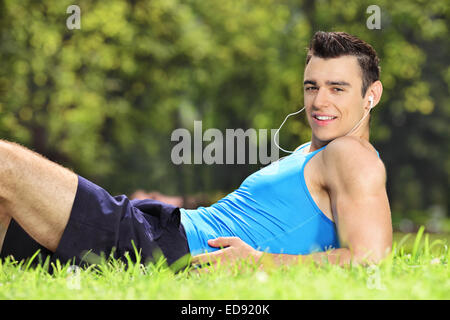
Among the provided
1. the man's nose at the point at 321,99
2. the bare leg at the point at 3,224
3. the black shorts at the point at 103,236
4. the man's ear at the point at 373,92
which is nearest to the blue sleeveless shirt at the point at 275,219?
the black shorts at the point at 103,236

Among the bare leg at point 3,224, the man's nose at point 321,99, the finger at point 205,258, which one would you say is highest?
the man's nose at point 321,99

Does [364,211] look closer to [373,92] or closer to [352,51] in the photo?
[373,92]

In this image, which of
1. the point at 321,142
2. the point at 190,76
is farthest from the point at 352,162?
the point at 190,76

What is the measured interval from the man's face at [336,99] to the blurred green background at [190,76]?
8560 millimetres

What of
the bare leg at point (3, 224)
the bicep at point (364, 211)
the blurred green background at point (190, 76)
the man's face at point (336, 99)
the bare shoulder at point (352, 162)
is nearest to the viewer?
the bicep at point (364, 211)

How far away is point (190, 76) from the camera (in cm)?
1994

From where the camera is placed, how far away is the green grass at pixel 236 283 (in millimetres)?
2352

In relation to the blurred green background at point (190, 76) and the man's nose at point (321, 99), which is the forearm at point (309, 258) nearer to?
the man's nose at point (321, 99)

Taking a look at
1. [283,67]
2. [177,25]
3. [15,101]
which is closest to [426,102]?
[283,67]

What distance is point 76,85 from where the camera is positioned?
57.6ft

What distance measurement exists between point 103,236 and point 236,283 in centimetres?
108

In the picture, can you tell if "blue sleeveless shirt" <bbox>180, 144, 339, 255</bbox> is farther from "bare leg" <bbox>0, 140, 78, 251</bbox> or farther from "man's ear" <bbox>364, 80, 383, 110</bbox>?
"bare leg" <bbox>0, 140, 78, 251</bbox>

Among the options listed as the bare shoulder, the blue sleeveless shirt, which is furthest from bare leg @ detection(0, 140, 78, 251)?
the bare shoulder

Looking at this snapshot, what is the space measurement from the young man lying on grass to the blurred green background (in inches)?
328
